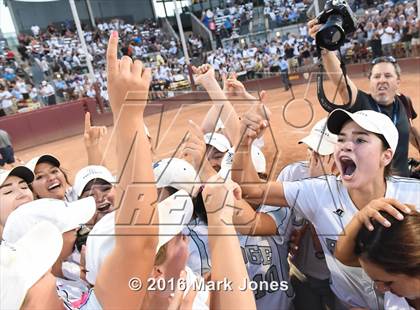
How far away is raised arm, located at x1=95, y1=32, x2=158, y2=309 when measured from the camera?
121 cm

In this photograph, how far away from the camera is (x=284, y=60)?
19.1m

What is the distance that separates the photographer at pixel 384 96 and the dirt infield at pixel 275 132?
206 cm

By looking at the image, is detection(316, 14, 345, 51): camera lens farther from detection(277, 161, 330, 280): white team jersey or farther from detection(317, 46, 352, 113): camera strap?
detection(277, 161, 330, 280): white team jersey

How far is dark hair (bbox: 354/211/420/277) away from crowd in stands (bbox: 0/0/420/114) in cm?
1560

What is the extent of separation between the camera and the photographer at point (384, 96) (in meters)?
2.86

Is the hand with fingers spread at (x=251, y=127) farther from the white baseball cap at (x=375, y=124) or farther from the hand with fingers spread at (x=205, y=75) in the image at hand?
the hand with fingers spread at (x=205, y=75)

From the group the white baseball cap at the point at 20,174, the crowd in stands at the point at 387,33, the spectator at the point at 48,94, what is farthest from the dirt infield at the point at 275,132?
the spectator at the point at 48,94

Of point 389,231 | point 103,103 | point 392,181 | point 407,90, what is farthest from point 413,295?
point 103,103

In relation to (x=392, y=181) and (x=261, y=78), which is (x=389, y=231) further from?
(x=261, y=78)

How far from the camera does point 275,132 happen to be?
9.30m

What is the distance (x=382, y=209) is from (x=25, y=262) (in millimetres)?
1245

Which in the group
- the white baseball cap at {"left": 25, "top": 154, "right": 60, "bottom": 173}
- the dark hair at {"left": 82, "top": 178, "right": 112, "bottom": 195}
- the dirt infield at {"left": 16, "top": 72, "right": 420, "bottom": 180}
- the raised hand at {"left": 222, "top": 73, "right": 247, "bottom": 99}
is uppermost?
the raised hand at {"left": 222, "top": 73, "right": 247, "bottom": 99}

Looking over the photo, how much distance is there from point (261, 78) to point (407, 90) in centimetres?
881

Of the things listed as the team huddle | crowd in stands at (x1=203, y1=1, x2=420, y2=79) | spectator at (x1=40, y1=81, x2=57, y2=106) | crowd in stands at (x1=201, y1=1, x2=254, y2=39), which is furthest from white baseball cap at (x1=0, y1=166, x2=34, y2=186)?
crowd in stands at (x1=201, y1=1, x2=254, y2=39)
